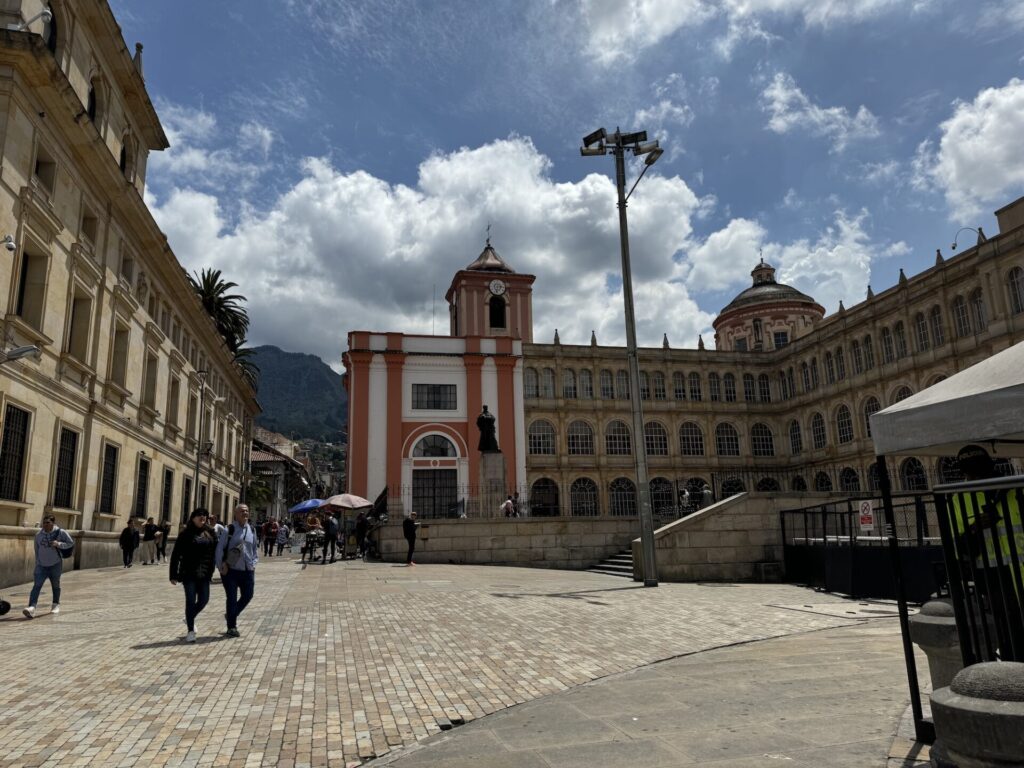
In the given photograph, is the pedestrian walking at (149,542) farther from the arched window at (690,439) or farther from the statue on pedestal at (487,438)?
the arched window at (690,439)

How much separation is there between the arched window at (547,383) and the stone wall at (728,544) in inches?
1017

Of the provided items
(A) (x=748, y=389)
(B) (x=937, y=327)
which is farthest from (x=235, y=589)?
(A) (x=748, y=389)

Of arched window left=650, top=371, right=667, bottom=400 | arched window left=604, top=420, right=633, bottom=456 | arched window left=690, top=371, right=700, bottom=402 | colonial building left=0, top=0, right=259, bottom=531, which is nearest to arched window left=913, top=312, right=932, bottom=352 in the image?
arched window left=690, top=371, right=700, bottom=402

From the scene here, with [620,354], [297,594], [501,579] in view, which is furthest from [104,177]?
[620,354]

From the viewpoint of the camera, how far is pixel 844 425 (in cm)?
4025

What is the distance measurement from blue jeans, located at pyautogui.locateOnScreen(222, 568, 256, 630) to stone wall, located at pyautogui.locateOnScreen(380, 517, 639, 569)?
13584 millimetres

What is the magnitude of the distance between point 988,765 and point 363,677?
5044 millimetres

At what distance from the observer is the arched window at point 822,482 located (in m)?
41.1

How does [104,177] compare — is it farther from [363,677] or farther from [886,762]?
[886,762]

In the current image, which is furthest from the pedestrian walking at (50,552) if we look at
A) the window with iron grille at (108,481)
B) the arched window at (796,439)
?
the arched window at (796,439)

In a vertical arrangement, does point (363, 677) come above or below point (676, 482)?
Answer: below

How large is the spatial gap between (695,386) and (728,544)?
29834mm

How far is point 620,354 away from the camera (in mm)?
44625

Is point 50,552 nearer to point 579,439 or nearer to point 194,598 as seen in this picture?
point 194,598
